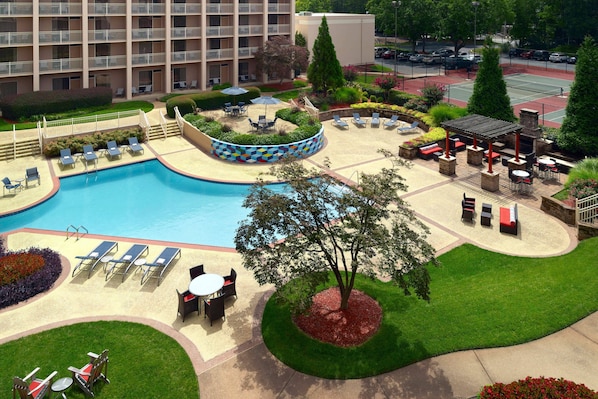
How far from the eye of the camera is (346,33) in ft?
203

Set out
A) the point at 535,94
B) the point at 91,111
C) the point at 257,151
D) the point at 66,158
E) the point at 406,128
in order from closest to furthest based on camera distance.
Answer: the point at 66,158 → the point at 257,151 → the point at 406,128 → the point at 91,111 → the point at 535,94

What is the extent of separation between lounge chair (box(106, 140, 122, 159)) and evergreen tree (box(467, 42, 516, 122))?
2428cm

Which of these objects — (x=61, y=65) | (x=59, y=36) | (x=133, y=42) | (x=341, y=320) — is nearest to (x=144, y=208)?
(x=341, y=320)

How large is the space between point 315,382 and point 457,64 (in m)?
62.4

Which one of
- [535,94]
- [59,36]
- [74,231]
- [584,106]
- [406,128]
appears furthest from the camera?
[535,94]

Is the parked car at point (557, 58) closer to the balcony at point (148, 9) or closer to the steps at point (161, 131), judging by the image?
the balcony at point (148, 9)

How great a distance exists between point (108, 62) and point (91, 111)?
6.22 m

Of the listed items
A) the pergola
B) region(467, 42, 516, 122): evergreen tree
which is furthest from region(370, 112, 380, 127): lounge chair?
the pergola

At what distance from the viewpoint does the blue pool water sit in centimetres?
2073

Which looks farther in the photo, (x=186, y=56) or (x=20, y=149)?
(x=186, y=56)

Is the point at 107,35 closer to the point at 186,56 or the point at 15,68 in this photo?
the point at 186,56

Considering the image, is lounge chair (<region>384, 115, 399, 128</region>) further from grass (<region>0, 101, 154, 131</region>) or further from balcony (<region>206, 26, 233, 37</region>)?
balcony (<region>206, 26, 233, 37</region>)

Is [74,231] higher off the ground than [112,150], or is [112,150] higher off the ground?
[112,150]

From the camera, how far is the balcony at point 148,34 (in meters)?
42.8
